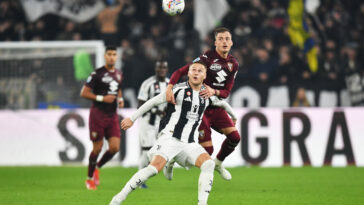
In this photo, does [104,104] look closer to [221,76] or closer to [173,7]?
[173,7]

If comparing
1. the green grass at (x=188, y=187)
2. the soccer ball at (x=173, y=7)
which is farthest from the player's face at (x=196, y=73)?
the soccer ball at (x=173, y=7)

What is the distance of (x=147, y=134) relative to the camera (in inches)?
468

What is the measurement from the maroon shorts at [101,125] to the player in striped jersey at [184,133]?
3.17 meters

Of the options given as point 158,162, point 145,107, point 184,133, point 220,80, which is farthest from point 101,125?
point 158,162

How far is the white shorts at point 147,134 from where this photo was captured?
1181cm

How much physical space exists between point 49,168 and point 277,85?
5.50 metres

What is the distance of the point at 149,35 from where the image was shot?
1852 centimetres

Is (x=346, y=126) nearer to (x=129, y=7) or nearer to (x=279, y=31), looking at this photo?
(x=279, y=31)

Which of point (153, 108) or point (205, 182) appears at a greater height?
point (153, 108)

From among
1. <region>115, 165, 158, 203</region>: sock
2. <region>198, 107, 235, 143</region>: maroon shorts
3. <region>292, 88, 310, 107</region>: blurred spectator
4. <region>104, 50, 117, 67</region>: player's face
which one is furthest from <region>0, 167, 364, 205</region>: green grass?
<region>292, 88, 310, 107</region>: blurred spectator

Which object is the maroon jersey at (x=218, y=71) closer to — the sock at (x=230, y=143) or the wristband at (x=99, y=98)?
the sock at (x=230, y=143)

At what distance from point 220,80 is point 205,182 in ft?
8.25

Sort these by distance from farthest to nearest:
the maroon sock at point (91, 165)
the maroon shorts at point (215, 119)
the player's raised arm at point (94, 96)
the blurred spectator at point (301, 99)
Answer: the blurred spectator at point (301, 99) → the player's raised arm at point (94, 96) → the maroon sock at point (91, 165) → the maroon shorts at point (215, 119)

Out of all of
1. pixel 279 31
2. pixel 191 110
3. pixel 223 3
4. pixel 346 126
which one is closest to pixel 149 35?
pixel 223 3
